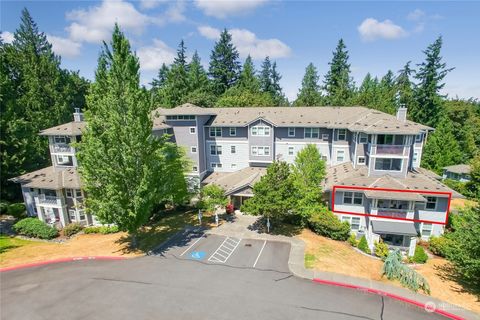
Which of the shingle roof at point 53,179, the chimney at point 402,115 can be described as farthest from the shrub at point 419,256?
the shingle roof at point 53,179

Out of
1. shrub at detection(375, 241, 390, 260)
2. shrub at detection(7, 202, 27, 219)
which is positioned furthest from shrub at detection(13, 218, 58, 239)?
shrub at detection(375, 241, 390, 260)

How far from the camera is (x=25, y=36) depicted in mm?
49094

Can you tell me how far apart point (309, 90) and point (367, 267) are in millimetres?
61912

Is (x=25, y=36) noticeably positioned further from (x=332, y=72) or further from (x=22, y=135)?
(x=332, y=72)

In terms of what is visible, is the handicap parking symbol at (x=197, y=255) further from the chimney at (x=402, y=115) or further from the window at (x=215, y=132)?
the chimney at (x=402, y=115)

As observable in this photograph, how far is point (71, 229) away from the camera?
2956 centimetres

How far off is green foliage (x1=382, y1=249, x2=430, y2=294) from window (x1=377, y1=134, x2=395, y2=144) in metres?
13.0

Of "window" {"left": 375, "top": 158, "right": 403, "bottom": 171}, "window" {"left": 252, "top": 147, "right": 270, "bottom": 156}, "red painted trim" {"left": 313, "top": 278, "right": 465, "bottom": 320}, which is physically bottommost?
"red painted trim" {"left": 313, "top": 278, "right": 465, "bottom": 320}

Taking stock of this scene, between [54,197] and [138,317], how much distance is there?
76.1 feet

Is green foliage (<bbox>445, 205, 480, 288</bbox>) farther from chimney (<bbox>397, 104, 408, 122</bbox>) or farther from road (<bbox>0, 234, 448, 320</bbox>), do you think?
chimney (<bbox>397, 104, 408, 122</bbox>)

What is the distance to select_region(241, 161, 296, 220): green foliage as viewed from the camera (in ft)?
83.8

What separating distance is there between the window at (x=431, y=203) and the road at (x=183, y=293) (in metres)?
13.3

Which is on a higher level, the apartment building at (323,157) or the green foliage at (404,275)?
the apartment building at (323,157)

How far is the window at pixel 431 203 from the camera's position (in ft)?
86.2
